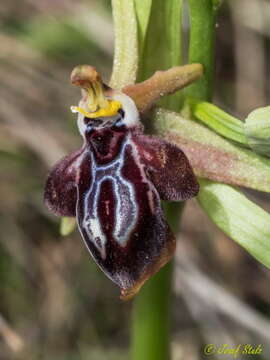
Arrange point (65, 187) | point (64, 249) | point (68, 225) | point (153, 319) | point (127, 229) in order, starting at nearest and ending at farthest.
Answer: point (127, 229) < point (65, 187) < point (68, 225) < point (153, 319) < point (64, 249)

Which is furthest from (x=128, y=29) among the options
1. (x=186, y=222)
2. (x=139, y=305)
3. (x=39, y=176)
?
(x=186, y=222)

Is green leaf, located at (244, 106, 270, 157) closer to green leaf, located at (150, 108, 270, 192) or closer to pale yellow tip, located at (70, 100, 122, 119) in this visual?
green leaf, located at (150, 108, 270, 192)

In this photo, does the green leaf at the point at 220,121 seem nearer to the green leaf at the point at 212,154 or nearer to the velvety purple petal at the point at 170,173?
the green leaf at the point at 212,154

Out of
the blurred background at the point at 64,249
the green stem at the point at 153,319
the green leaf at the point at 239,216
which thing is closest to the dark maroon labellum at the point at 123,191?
the green leaf at the point at 239,216

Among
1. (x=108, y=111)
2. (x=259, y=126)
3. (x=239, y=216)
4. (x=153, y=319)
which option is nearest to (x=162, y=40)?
(x=108, y=111)

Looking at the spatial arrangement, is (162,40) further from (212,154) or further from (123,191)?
(123,191)

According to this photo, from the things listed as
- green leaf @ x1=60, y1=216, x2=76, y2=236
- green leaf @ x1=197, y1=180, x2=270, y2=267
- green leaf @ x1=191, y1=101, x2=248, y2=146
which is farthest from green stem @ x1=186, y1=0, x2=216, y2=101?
green leaf @ x1=60, y1=216, x2=76, y2=236
